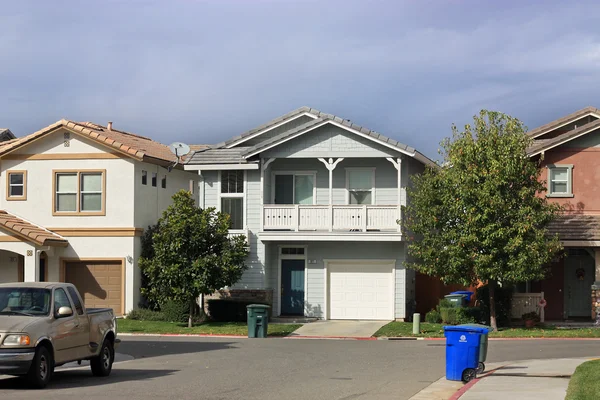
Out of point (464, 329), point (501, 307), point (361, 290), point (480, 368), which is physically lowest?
point (480, 368)

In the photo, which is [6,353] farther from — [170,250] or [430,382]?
[170,250]

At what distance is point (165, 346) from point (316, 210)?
10.5 metres

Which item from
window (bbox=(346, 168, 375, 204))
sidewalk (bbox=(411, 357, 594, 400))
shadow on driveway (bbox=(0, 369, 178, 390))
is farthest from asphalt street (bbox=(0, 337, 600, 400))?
window (bbox=(346, 168, 375, 204))

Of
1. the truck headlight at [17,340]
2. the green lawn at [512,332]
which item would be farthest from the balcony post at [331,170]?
the truck headlight at [17,340]

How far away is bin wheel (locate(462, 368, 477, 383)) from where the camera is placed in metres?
17.2

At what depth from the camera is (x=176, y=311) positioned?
34.2 m

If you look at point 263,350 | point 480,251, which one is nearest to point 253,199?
point 480,251

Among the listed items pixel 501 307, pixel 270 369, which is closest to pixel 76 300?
pixel 270 369

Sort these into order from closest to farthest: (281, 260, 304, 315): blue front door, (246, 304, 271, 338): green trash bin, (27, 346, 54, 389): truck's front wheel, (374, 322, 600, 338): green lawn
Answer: (27, 346, 54, 389): truck's front wheel < (374, 322, 600, 338): green lawn < (246, 304, 271, 338): green trash bin < (281, 260, 304, 315): blue front door

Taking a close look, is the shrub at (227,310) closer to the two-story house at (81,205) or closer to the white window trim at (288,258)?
the white window trim at (288,258)

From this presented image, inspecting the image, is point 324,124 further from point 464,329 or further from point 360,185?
point 464,329

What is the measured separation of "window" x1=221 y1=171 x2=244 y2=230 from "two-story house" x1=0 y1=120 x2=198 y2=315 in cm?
340

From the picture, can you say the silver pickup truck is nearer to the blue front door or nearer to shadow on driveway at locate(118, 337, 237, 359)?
shadow on driveway at locate(118, 337, 237, 359)

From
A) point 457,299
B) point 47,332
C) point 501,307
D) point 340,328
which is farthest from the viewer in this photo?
point 457,299
